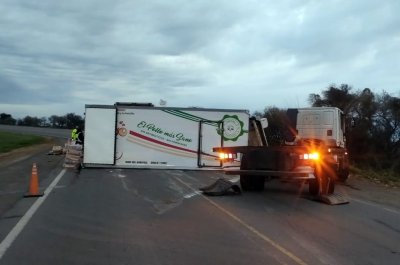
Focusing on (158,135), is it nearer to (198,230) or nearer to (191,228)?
(191,228)

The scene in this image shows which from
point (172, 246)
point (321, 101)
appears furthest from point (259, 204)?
point (321, 101)

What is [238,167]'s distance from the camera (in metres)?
15.7

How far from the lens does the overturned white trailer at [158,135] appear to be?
22.5 m

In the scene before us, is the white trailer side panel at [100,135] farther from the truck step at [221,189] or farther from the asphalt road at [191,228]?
A: the truck step at [221,189]

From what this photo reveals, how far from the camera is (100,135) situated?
2253 centimetres

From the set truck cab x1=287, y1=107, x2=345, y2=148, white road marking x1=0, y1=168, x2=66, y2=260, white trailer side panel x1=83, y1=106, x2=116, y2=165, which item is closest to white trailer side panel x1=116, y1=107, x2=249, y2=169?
white trailer side panel x1=83, y1=106, x2=116, y2=165

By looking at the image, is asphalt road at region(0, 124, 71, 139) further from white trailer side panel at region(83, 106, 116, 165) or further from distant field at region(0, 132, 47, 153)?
white trailer side panel at region(83, 106, 116, 165)

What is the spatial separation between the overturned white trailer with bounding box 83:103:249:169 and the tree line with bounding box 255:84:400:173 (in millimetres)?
27789

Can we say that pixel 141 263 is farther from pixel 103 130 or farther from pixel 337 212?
pixel 103 130

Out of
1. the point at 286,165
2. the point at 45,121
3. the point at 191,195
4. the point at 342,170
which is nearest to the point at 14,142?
the point at 342,170

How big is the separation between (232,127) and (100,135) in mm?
5386

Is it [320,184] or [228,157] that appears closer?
[320,184]

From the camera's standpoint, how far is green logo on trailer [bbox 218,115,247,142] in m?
23.2

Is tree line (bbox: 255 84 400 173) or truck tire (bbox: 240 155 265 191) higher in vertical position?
tree line (bbox: 255 84 400 173)
